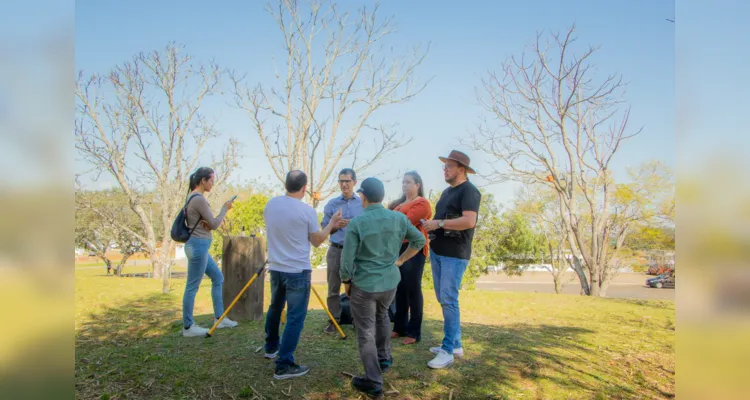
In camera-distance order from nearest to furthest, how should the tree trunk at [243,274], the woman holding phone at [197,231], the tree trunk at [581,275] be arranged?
1. the woman holding phone at [197,231]
2. the tree trunk at [243,274]
3. the tree trunk at [581,275]

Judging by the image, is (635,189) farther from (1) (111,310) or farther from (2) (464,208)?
(1) (111,310)

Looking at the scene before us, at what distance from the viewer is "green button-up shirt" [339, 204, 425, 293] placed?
3598 mm

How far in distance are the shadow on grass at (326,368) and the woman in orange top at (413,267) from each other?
24cm

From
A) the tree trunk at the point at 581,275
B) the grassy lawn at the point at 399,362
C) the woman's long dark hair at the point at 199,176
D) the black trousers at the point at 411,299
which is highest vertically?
the woman's long dark hair at the point at 199,176

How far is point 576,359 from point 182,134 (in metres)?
13.9

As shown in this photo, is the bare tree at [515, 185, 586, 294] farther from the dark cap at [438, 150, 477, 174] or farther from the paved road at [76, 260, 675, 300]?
the dark cap at [438, 150, 477, 174]

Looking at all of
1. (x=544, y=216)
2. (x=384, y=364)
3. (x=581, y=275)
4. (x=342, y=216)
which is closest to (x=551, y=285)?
(x=544, y=216)

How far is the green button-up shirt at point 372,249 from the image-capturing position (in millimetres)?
3598

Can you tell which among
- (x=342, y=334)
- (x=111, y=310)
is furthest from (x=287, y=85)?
(x=342, y=334)

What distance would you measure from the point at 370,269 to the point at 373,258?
91 mm

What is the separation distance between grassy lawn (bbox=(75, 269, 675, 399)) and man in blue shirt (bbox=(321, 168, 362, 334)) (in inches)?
18.7

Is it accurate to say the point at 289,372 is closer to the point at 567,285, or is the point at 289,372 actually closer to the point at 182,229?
the point at 182,229

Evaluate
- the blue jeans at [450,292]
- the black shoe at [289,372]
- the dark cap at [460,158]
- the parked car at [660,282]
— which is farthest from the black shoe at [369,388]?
the parked car at [660,282]

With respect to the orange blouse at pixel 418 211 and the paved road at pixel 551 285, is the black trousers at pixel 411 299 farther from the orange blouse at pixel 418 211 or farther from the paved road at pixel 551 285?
the paved road at pixel 551 285
